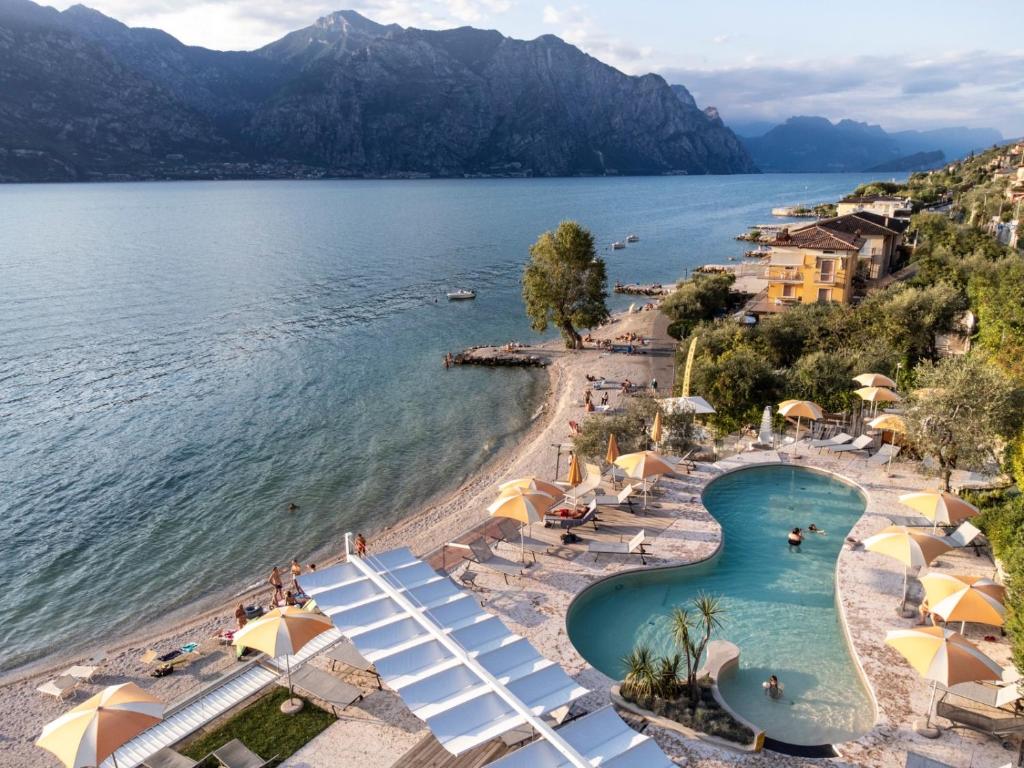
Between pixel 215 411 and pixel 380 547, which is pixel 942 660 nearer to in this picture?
pixel 380 547

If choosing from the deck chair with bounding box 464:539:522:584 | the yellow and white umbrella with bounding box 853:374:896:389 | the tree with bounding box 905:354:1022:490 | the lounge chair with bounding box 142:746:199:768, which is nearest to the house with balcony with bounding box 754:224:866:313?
the yellow and white umbrella with bounding box 853:374:896:389

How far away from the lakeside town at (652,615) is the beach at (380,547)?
0.12 meters

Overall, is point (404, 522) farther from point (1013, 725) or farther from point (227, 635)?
point (1013, 725)

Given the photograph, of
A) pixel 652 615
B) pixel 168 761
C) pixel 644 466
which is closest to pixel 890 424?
pixel 644 466

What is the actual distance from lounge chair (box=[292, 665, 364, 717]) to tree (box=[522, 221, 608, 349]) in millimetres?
38611

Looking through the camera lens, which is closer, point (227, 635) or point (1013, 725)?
point (1013, 725)

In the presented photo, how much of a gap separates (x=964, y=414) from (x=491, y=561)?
1816cm

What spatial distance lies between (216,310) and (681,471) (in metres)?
58.3

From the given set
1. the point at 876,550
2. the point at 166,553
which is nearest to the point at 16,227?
the point at 166,553

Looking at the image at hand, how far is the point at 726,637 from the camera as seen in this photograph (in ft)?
60.1

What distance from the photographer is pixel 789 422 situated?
106 ft

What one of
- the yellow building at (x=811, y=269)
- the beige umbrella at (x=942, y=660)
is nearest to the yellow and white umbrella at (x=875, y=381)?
Answer: the beige umbrella at (x=942, y=660)

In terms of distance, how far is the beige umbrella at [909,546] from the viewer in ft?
61.5

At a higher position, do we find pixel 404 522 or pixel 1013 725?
pixel 1013 725
